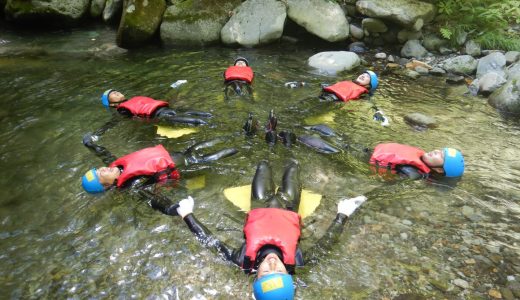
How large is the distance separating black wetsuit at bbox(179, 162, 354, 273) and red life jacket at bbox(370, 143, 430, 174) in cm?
118

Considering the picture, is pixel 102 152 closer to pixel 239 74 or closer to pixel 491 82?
pixel 239 74

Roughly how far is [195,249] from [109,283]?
0.91 m

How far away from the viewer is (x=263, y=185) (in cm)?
482

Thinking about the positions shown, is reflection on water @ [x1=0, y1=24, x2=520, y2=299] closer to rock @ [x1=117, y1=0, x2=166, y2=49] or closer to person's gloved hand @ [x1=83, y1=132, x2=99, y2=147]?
person's gloved hand @ [x1=83, y1=132, x2=99, y2=147]

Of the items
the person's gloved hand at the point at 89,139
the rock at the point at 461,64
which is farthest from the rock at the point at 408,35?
the person's gloved hand at the point at 89,139

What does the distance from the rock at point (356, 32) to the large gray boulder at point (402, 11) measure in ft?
1.80

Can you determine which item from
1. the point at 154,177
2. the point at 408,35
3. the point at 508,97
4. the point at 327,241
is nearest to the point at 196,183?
the point at 154,177

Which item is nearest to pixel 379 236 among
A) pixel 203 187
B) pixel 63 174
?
pixel 203 187

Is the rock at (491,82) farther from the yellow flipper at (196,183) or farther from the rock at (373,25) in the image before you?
the yellow flipper at (196,183)

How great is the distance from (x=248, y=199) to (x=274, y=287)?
5.96 ft

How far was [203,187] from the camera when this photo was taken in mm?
5168

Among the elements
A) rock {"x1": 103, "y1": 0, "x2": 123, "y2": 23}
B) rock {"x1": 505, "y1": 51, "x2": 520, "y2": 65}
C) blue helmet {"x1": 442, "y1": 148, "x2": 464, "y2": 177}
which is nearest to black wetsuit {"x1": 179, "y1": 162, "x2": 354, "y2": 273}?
blue helmet {"x1": 442, "y1": 148, "x2": 464, "y2": 177}

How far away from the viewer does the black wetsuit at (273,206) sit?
12.8ft

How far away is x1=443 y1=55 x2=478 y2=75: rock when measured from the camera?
8781 millimetres
